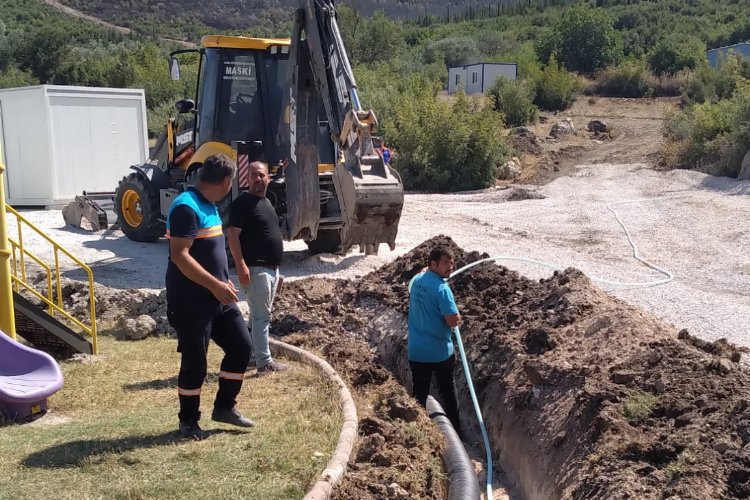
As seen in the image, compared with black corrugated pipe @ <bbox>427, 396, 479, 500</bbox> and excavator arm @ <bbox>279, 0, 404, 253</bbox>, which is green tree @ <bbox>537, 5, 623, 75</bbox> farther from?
black corrugated pipe @ <bbox>427, 396, 479, 500</bbox>

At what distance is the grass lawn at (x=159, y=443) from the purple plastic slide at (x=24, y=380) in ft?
0.52

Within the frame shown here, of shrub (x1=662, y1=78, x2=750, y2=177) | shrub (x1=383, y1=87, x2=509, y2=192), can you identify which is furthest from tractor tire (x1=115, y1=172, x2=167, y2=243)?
shrub (x1=662, y1=78, x2=750, y2=177)

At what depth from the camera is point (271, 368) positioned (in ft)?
24.4

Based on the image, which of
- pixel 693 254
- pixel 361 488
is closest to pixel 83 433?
pixel 361 488

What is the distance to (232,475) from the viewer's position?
500 cm

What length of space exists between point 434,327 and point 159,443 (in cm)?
243

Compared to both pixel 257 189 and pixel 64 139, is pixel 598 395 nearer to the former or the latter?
pixel 257 189

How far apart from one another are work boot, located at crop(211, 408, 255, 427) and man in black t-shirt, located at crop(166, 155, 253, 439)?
0.18 meters

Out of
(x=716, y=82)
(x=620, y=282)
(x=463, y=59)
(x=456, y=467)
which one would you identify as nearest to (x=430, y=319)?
(x=456, y=467)

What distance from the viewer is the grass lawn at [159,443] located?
482cm

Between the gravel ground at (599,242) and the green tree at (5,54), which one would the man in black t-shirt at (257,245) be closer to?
the gravel ground at (599,242)

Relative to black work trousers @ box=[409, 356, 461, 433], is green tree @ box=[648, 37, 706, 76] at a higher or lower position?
higher

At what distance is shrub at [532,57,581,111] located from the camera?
130ft

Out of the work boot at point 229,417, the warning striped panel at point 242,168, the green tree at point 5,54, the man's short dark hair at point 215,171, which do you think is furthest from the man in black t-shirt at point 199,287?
the green tree at point 5,54
